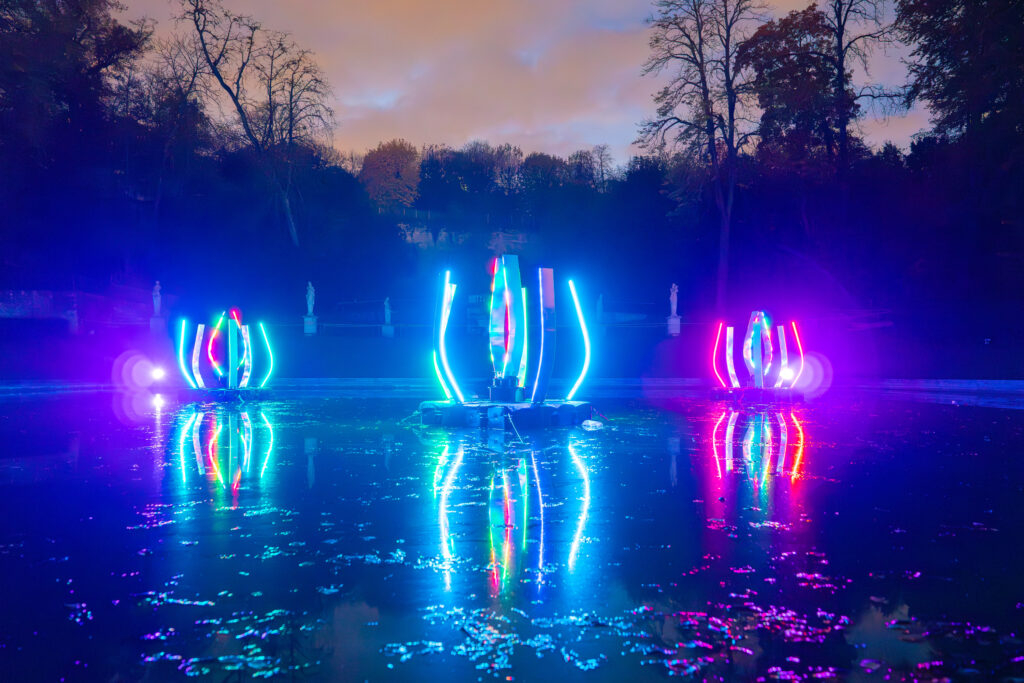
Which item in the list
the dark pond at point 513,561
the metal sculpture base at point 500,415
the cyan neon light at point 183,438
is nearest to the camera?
the dark pond at point 513,561

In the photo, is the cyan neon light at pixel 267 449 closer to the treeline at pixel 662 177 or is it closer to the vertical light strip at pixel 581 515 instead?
the vertical light strip at pixel 581 515

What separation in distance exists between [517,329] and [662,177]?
37893 millimetres

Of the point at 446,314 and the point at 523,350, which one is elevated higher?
the point at 446,314

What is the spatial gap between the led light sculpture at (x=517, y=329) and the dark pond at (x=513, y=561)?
3874 millimetres

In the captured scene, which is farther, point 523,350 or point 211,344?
point 211,344

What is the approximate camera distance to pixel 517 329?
1708 cm

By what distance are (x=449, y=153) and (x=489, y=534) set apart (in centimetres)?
7245

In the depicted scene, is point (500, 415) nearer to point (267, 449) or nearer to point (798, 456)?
point (267, 449)

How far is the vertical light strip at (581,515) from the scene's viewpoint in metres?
6.88

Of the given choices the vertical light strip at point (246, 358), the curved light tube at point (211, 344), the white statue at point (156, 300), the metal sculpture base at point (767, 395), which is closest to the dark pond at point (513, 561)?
the metal sculpture base at point (767, 395)

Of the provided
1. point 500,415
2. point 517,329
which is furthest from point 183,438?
point 517,329

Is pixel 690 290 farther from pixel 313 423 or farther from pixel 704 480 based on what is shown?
pixel 704 480

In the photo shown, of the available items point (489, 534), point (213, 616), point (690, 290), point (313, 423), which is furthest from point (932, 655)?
point (690, 290)

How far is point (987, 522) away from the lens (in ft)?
26.1
